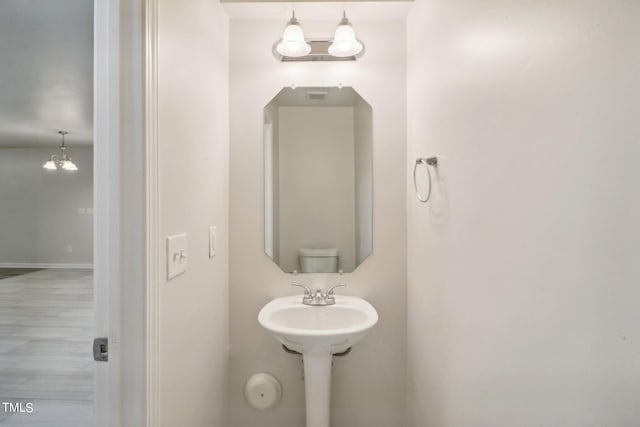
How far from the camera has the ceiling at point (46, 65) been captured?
169 cm

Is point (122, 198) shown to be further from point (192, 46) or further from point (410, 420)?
point (410, 420)

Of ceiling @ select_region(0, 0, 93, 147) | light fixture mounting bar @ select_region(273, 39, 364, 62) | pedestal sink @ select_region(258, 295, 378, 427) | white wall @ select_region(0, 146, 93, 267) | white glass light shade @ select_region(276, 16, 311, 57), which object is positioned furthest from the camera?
white wall @ select_region(0, 146, 93, 267)

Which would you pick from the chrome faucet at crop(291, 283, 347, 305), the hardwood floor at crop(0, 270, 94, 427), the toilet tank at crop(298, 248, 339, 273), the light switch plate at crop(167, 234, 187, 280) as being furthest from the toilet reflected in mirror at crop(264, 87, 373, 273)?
the hardwood floor at crop(0, 270, 94, 427)

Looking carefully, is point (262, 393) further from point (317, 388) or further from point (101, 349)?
point (101, 349)

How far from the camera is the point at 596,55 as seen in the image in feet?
1.69

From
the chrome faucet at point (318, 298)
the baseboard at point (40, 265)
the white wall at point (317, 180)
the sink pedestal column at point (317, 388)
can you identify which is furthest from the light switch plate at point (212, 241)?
the baseboard at point (40, 265)

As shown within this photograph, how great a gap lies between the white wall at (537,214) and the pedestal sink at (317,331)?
39 cm

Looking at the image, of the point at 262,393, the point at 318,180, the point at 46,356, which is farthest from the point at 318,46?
the point at 46,356

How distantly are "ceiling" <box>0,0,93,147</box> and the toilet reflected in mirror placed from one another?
1.26 metres

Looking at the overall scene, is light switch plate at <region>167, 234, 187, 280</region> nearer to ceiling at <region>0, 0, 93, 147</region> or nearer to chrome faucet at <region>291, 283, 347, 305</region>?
chrome faucet at <region>291, 283, 347, 305</region>

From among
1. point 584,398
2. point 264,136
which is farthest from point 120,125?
point 584,398

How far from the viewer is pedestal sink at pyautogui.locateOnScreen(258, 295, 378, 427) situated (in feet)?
4.01

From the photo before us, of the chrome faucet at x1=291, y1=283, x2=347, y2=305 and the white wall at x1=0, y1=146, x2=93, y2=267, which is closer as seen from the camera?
the chrome faucet at x1=291, y1=283, x2=347, y2=305

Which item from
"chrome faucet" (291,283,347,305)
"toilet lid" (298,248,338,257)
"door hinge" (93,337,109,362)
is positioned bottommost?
"chrome faucet" (291,283,347,305)
